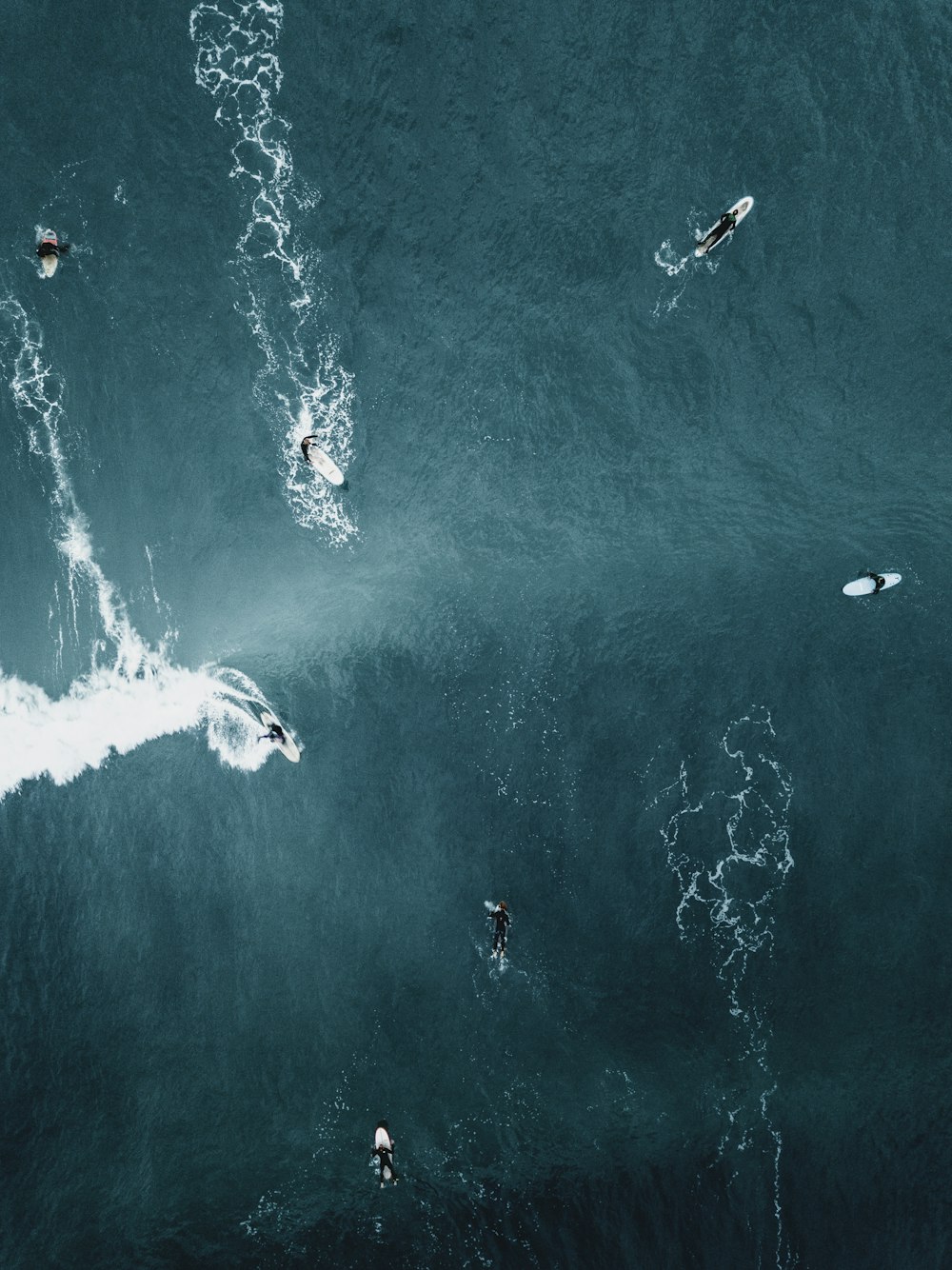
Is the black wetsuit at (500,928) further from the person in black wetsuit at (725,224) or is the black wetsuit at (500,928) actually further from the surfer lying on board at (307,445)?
the person in black wetsuit at (725,224)

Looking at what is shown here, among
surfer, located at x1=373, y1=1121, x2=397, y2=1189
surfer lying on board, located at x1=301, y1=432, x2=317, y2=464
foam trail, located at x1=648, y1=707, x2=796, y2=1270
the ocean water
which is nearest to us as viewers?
surfer, located at x1=373, y1=1121, x2=397, y2=1189

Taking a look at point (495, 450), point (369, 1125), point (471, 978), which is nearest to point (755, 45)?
point (495, 450)

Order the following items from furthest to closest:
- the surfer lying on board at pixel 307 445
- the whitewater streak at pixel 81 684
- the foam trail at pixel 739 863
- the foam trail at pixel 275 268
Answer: the whitewater streak at pixel 81 684 → the foam trail at pixel 275 268 → the surfer lying on board at pixel 307 445 → the foam trail at pixel 739 863

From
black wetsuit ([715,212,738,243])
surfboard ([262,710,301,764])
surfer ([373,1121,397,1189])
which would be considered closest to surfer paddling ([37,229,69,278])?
surfboard ([262,710,301,764])

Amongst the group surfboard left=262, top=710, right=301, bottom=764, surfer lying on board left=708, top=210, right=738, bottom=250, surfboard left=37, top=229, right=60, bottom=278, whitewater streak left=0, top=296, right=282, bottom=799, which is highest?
surfboard left=37, top=229, right=60, bottom=278

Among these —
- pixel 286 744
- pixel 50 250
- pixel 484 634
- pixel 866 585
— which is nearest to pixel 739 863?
pixel 866 585

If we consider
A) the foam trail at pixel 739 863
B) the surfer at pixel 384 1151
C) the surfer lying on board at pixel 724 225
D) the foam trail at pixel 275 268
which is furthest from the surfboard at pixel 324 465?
the surfer at pixel 384 1151

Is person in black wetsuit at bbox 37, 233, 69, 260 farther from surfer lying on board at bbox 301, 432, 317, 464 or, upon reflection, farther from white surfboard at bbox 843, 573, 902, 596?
white surfboard at bbox 843, 573, 902, 596
